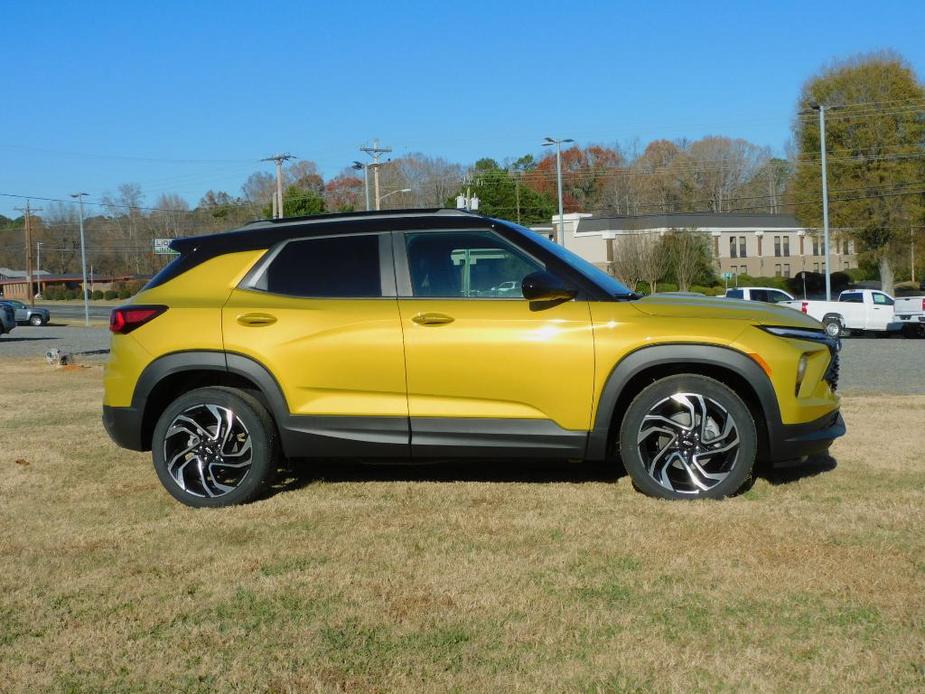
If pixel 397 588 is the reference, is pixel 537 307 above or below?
above

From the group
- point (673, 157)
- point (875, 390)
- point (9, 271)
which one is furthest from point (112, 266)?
point (875, 390)

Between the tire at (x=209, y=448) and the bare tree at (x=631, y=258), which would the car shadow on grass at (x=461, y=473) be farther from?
the bare tree at (x=631, y=258)

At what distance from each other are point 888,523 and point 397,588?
2.67 meters

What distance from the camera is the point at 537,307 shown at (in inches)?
243

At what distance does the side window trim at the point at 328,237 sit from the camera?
6.41 m

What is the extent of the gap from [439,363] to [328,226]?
115 centimetres

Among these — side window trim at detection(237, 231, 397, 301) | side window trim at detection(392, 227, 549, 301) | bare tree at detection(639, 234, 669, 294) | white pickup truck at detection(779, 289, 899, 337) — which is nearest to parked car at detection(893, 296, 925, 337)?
white pickup truck at detection(779, 289, 899, 337)

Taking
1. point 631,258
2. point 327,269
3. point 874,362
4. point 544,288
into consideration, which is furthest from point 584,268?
point 631,258

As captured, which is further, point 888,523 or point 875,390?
→ point 875,390

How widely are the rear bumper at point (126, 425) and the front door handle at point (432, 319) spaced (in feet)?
6.00

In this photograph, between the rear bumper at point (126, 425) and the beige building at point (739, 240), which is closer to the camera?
the rear bumper at point (126, 425)

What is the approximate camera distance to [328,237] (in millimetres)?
6562

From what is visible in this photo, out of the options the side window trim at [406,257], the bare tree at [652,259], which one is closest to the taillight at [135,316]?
the side window trim at [406,257]

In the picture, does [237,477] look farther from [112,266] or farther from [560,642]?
[112,266]
